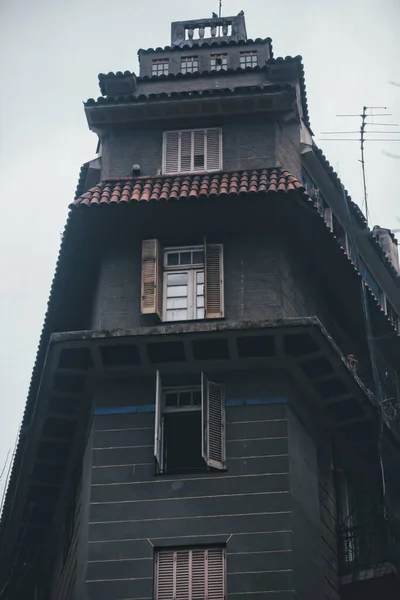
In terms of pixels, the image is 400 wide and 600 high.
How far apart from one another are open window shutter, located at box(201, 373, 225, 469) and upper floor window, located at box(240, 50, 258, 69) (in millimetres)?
11586

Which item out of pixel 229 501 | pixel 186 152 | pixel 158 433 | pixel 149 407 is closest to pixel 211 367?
pixel 149 407

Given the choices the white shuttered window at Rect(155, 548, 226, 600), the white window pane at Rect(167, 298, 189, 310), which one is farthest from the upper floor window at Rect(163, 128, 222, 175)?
the white shuttered window at Rect(155, 548, 226, 600)

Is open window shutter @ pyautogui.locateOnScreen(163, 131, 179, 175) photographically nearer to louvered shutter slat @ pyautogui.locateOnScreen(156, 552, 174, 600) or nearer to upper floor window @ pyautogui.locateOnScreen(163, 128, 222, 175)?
upper floor window @ pyautogui.locateOnScreen(163, 128, 222, 175)

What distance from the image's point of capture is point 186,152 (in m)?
32.5

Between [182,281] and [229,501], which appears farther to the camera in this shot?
[182,281]

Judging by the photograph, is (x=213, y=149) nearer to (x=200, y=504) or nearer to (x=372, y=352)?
(x=372, y=352)

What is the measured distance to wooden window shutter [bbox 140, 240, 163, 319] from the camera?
29.0 meters

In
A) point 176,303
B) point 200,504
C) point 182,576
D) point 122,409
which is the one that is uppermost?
point 176,303

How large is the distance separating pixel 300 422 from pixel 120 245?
6.37 m

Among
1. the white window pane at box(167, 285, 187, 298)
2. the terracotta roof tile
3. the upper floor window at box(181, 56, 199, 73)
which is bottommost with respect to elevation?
the white window pane at box(167, 285, 187, 298)

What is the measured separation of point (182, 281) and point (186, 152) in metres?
4.33

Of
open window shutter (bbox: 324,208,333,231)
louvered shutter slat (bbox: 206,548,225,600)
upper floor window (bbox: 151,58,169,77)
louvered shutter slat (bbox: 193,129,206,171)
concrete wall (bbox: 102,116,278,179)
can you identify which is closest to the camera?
louvered shutter slat (bbox: 206,548,225,600)

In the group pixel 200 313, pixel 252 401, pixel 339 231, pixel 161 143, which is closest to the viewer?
pixel 252 401

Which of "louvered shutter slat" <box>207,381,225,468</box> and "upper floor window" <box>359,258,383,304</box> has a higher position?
"upper floor window" <box>359,258,383,304</box>
